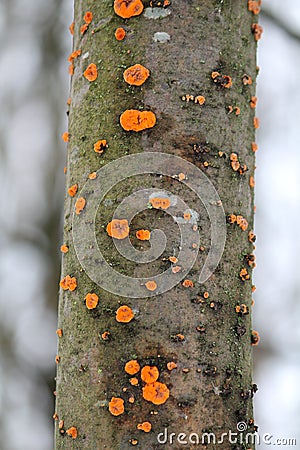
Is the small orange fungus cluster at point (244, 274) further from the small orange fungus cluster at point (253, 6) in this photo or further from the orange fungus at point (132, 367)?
the small orange fungus cluster at point (253, 6)

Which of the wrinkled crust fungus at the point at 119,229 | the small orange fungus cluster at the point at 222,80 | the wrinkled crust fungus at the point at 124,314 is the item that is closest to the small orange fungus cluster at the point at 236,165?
the small orange fungus cluster at the point at 222,80

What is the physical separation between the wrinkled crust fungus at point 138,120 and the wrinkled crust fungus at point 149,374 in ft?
1.53

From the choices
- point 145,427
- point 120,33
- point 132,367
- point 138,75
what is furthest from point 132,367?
point 120,33

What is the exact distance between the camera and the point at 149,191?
114 cm

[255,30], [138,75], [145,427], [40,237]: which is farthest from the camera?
[40,237]

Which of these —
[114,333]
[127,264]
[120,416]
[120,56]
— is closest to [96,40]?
[120,56]

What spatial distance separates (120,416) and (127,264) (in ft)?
0.93

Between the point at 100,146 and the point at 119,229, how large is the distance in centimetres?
19

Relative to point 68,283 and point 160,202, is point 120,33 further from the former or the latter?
point 68,283

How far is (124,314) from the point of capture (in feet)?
3.61

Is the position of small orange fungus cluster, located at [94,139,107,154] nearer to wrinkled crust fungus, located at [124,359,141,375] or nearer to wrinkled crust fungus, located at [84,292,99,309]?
wrinkled crust fungus, located at [84,292,99,309]

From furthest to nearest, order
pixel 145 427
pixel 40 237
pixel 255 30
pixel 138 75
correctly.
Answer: pixel 40 237 → pixel 255 30 → pixel 138 75 → pixel 145 427

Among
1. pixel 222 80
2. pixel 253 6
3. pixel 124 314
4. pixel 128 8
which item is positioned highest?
pixel 253 6

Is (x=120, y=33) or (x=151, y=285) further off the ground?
(x=120, y=33)
